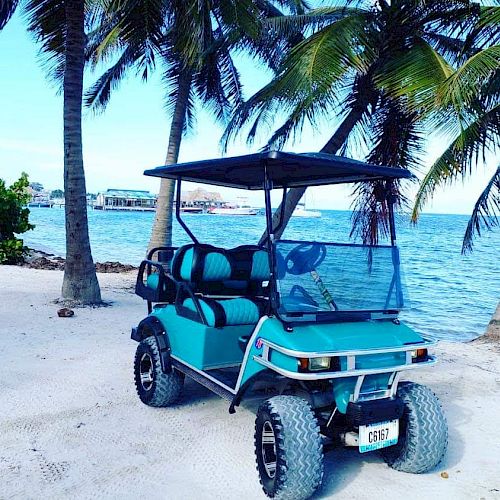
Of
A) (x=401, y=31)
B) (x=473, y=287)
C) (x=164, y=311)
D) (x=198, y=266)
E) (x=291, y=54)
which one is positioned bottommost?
(x=473, y=287)

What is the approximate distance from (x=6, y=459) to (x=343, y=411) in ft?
6.96

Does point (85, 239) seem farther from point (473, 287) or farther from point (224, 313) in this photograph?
point (473, 287)

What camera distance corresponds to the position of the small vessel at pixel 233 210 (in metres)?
80.3

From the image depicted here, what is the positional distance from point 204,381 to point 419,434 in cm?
150

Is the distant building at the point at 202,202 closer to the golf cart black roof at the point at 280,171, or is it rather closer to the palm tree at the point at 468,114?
the palm tree at the point at 468,114

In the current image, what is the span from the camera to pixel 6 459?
3533mm

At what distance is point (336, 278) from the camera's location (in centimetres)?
380

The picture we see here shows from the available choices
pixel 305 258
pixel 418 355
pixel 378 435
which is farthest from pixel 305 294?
pixel 378 435

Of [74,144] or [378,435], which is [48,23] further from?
[378,435]

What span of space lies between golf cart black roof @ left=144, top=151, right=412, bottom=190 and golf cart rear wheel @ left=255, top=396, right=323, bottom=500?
1482mm

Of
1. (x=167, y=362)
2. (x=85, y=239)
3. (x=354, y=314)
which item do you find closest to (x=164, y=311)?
(x=167, y=362)


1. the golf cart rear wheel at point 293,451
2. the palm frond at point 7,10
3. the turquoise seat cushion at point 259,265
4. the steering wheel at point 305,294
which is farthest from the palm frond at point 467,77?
the palm frond at point 7,10

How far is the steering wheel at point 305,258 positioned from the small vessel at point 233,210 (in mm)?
74233

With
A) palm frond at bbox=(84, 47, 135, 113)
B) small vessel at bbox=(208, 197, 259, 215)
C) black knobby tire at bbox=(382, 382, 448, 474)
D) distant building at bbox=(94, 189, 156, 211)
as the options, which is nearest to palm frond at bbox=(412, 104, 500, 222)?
black knobby tire at bbox=(382, 382, 448, 474)
